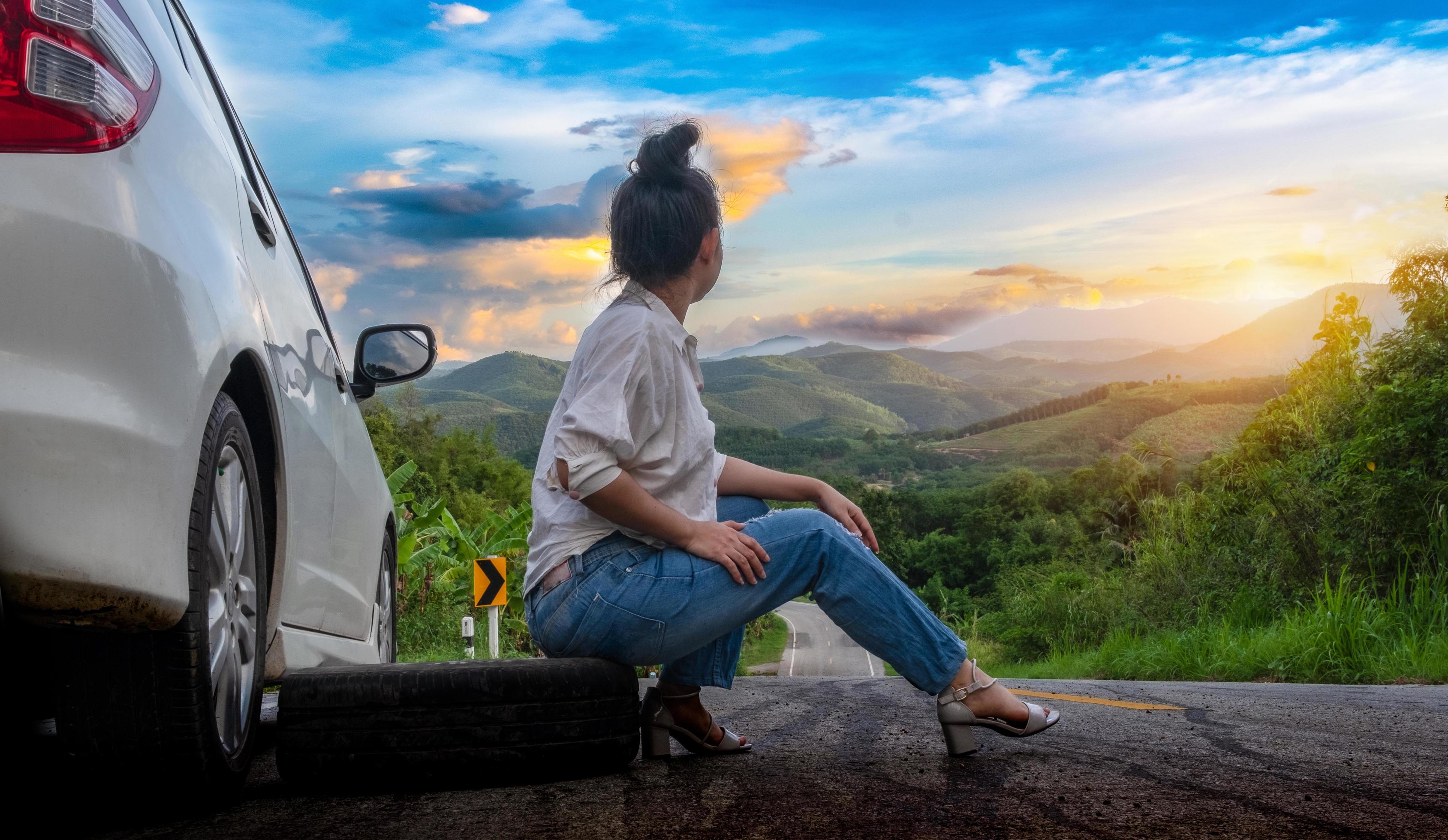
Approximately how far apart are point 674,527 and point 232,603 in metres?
0.99

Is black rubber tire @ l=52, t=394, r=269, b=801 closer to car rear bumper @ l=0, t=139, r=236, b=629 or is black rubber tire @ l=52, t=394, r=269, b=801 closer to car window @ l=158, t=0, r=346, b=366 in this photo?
car rear bumper @ l=0, t=139, r=236, b=629

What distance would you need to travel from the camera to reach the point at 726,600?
2.83 meters

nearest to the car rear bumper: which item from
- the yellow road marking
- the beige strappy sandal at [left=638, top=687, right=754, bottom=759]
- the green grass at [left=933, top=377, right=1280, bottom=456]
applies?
the beige strappy sandal at [left=638, top=687, right=754, bottom=759]

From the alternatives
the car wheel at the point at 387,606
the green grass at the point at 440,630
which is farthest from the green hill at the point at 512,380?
the car wheel at the point at 387,606

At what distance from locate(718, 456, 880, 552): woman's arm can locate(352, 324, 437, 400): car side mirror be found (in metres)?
1.62

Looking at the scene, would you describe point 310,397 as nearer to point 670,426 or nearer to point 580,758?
point 670,426

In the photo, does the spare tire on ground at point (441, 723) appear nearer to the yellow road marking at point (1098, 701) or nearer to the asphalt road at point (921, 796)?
the asphalt road at point (921, 796)

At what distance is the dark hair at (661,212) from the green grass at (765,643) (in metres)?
48.8

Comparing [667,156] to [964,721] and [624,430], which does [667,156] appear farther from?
[964,721]

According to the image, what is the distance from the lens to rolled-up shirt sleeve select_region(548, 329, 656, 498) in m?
2.66

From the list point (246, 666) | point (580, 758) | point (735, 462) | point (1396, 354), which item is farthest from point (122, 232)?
point (1396, 354)

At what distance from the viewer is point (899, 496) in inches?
3450

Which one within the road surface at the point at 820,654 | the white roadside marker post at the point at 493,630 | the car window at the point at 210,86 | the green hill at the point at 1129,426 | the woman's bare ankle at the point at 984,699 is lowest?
the road surface at the point at 820,654

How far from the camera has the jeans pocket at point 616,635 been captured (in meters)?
2.80
